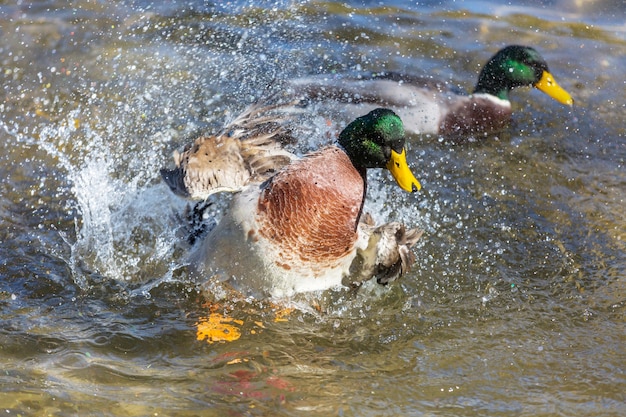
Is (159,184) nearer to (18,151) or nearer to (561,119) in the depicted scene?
(18,151)

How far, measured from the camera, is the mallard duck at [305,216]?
12.2 feet

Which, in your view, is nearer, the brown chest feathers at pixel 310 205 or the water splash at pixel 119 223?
the brown chest feathers at pixel 310 205

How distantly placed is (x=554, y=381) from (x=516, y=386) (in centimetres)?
19

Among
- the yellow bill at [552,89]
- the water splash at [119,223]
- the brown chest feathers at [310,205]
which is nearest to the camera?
the brown chest feathers at [310,205]

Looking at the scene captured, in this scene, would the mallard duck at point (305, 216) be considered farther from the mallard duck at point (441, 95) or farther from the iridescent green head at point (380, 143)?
the mallard duck at point (441, 95)

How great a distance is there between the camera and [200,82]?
690 cm

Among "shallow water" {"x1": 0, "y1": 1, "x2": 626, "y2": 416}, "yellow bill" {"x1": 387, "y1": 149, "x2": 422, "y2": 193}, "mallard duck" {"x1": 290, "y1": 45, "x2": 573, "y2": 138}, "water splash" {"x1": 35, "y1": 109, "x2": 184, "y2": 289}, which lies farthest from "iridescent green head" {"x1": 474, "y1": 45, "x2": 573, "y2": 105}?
"yellow bill" {"x1": 387, "y1": 149, "x2": 422, "y2": 193}

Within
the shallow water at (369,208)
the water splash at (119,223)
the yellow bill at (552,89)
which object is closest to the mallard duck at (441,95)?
the yellow bill at (552,89)

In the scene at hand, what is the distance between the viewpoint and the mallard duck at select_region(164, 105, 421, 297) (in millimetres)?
3727

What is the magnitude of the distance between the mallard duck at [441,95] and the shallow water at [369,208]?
21 centimetres

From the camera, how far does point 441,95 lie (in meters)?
6.73

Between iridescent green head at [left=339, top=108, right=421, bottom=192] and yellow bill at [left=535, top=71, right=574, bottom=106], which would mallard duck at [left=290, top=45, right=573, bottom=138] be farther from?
iridescent green head at [left=339, top=108, right=421, bottom=192]

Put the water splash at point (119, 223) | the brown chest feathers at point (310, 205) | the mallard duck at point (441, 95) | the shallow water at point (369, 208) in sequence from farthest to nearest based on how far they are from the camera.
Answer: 1. the mallard duck at point (441, 95)
2. the water splash at point (119, 223)
3. the brown chest feathers at point (310, 205)
4. the shallow water at point (369, 208)

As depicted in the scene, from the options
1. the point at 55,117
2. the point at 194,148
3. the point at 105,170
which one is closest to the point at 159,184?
the point at 105,170
